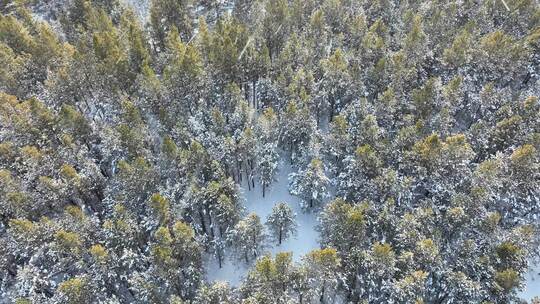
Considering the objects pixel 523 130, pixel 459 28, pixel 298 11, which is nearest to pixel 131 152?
pixel 298 11

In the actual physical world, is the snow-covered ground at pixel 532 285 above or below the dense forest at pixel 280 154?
below

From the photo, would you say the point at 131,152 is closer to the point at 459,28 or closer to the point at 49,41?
the point at 49,41

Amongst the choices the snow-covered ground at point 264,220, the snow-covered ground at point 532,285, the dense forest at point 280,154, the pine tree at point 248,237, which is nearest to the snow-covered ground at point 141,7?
the dense forest at point 280,154

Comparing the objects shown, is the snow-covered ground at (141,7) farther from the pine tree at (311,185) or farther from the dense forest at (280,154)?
the pine tree at (311,185)

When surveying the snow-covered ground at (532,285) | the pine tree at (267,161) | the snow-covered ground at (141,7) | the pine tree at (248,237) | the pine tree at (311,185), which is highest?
the snow-covered ground at (141,7)

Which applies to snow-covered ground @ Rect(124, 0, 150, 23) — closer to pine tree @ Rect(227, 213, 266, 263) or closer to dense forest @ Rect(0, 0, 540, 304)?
dense forest @ Rect(0, 0, 540, 304)

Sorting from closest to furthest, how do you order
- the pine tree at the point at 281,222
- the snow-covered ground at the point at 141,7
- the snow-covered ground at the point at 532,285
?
1. the pine tree at the point at 281,222
2. the snow-covered ground at the point at 532,285
3. the snow-covered ground at the point at 141,7

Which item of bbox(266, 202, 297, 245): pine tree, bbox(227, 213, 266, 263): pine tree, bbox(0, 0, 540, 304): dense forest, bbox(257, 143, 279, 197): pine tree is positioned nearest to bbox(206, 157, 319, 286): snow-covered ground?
bbox(0, 0, 540, 304): dense forest
